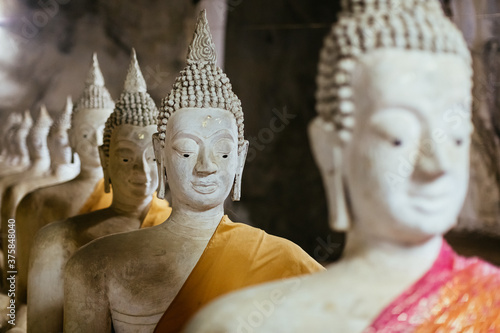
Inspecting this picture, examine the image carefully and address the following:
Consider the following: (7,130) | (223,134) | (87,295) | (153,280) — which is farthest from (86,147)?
(7,130)

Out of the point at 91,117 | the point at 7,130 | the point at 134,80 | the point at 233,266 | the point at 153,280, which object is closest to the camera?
the point at 233,266

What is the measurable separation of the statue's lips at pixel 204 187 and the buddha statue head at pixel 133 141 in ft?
2.26

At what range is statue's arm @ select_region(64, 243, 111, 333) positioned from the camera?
2.47 meters

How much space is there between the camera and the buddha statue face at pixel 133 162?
9.81ft

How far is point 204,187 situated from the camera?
2350mm

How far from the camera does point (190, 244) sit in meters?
2.41

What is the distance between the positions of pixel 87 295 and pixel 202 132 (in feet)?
2.38

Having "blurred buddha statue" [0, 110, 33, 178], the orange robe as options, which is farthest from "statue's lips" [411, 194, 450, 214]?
"blurred buddha statue" [0, 110, 33, 178]

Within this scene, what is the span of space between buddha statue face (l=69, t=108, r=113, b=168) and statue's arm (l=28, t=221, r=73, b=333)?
1.55ft

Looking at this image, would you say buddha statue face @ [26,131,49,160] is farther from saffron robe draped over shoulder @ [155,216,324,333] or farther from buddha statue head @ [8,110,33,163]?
saffron robe draped over shoulder @ [155,216,324,333]

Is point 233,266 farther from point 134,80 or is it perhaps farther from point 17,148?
point 17,148

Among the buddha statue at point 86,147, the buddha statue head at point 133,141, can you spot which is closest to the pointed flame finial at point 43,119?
the buddha statue at point 86,147

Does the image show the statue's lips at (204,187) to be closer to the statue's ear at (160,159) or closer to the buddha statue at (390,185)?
the statue's ear at (160,159)

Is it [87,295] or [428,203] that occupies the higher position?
[428,203]
